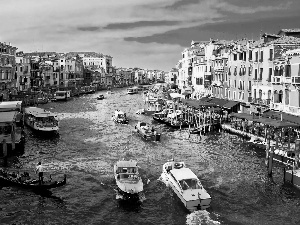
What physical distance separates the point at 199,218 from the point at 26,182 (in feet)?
39.7

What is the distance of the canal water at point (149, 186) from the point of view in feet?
73.3

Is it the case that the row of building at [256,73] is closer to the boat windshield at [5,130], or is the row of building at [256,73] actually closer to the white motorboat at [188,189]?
the white motorboat at [188,189]

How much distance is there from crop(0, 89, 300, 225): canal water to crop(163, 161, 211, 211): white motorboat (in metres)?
0.56

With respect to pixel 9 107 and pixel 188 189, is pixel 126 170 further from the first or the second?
pixel 9 107

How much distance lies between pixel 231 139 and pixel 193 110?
63.3 ft

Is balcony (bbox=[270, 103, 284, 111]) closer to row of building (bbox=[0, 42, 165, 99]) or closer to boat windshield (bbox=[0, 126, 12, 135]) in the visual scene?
boat windshield (bbox=[0, 126, 12, 135])

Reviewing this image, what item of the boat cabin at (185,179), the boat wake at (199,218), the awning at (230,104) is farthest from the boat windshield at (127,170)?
the awning at (230,104)

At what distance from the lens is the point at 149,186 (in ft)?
90.7

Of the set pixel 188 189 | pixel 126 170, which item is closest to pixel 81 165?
pixel 126 170

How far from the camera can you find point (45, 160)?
35.2 metres

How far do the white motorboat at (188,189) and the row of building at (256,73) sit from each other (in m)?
18.5

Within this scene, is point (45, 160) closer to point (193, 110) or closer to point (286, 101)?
point (286, 101)

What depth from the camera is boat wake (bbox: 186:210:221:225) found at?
832 inches

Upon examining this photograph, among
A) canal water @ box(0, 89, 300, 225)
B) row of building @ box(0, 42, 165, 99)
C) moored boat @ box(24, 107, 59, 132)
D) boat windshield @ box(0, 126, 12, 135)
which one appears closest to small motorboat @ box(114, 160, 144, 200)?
canal water @ box(0, 89, 300, 225)
